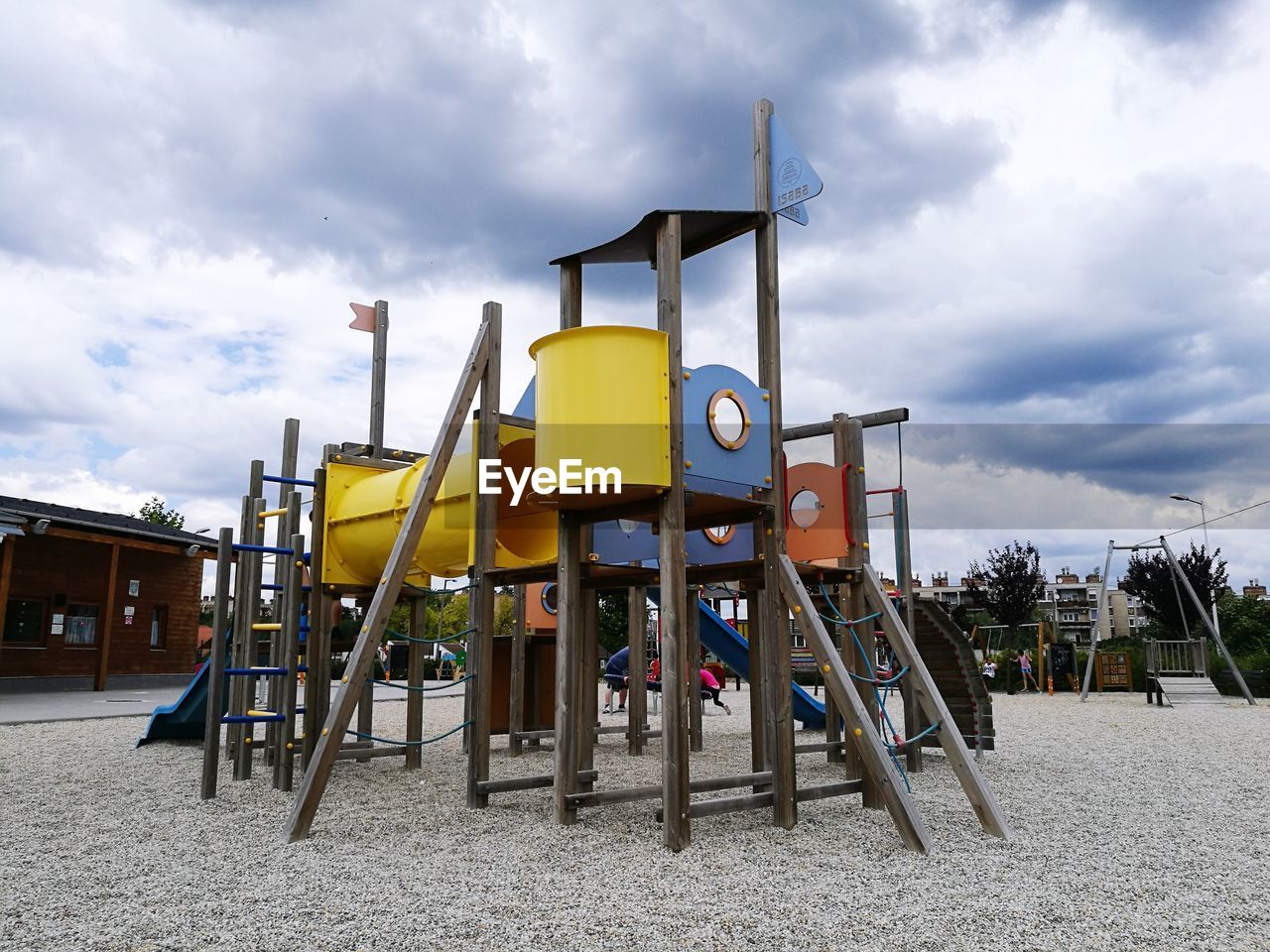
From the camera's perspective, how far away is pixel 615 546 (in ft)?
28.1

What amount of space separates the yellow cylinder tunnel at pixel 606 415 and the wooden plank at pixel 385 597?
3.45 ft

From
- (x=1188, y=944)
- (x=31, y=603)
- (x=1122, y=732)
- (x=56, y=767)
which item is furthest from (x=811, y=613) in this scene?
(x=31, y=603)

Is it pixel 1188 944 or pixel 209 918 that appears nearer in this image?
pixel 1188 944

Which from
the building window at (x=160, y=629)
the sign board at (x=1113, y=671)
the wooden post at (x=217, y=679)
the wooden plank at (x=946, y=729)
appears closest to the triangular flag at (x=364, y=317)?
the wooden post at (x=217, y=679)

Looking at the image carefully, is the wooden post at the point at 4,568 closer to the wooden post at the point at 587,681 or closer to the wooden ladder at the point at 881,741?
the wooden post at the point at 587,681

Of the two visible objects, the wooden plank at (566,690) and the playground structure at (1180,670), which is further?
the playground structure at (1180,670)

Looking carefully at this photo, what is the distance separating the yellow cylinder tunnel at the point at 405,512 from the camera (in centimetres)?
721

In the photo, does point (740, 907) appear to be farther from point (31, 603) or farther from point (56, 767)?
point (31, 603)

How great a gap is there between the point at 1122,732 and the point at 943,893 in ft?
30.3

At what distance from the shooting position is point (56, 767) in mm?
8266

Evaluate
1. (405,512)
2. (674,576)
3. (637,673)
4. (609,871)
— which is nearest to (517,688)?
(637,673)

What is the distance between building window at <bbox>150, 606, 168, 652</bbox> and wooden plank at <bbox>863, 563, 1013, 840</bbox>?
2213 centimetres

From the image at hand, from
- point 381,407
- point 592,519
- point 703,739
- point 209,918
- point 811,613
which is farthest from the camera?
point 703,739

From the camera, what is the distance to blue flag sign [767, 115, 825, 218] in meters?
6.22
